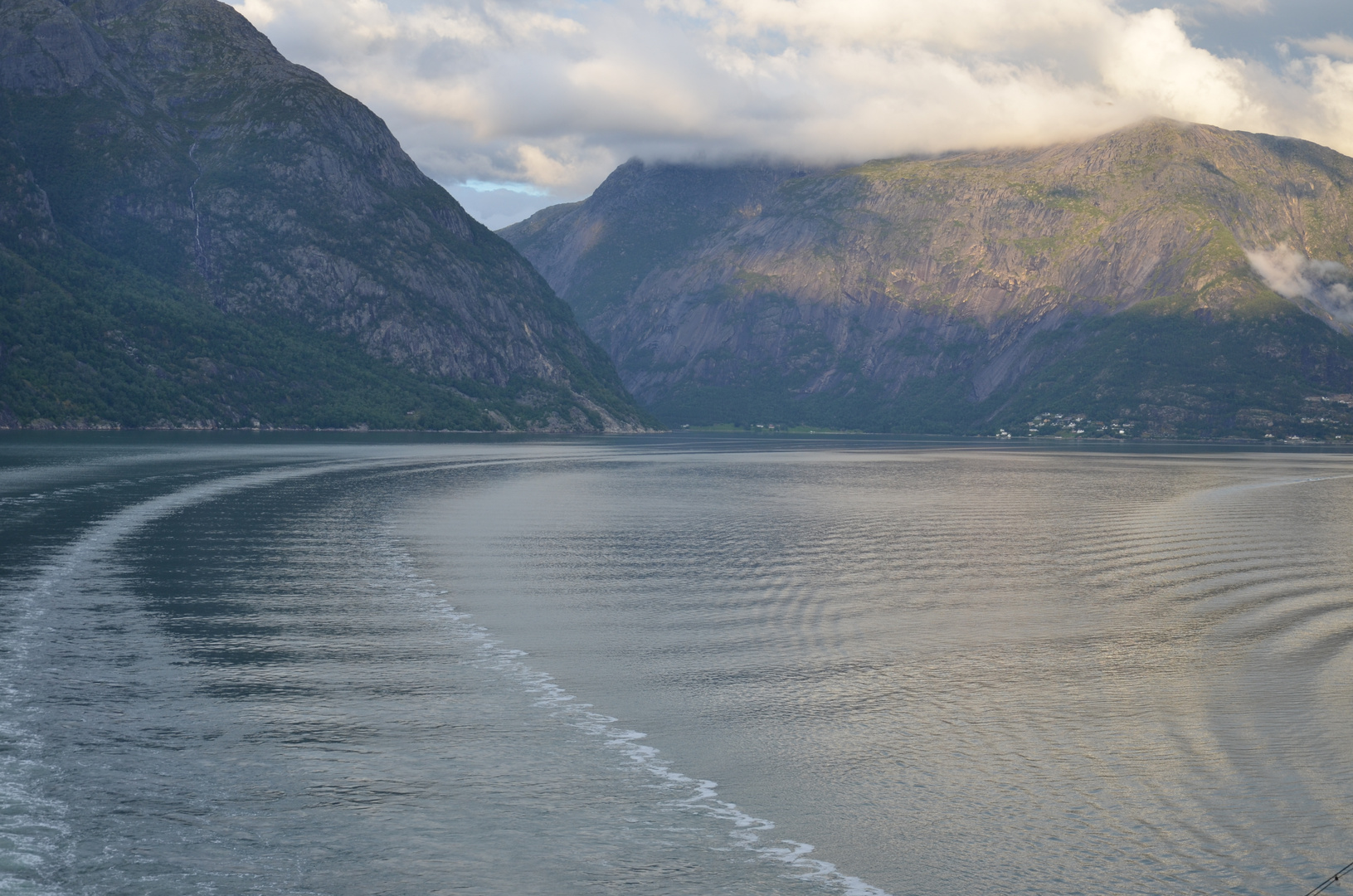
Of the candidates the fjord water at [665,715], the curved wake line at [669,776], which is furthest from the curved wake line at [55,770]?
the fjord water at [665,715]

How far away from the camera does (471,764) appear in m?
23.9

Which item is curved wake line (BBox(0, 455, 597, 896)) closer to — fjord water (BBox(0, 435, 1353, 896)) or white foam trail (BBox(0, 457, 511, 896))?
white foam trail (BBox(0, 457, 511, 896))

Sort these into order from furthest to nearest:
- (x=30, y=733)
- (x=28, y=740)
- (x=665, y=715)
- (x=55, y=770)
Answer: (x=665, y=715) < (x=30, y=733) < (x=28, y=740) < (x=55, y=770)

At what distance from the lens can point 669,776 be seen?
77.6ft

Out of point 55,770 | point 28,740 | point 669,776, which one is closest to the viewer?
point 55,770

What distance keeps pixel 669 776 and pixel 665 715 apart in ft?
15.1

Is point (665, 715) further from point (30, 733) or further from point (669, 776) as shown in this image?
point (30, 733)

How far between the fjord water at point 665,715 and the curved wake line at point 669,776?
0.11 m

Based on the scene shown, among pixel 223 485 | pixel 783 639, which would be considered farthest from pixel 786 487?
pixel 783 639

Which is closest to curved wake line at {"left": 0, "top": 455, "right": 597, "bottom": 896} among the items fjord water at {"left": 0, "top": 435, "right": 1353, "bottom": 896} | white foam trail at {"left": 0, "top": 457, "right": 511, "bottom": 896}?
white foam trail at {"left": 0, "top": 457, "right": 511, "bottom": 896}

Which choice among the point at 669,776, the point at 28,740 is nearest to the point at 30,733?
Result: the point at 28,740

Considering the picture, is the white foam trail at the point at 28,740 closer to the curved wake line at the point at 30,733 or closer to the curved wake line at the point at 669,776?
the curved wake line at the point at 30,733

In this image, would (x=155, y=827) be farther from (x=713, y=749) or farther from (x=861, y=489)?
(x=861, y=489)

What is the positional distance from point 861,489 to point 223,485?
62.6 metres
